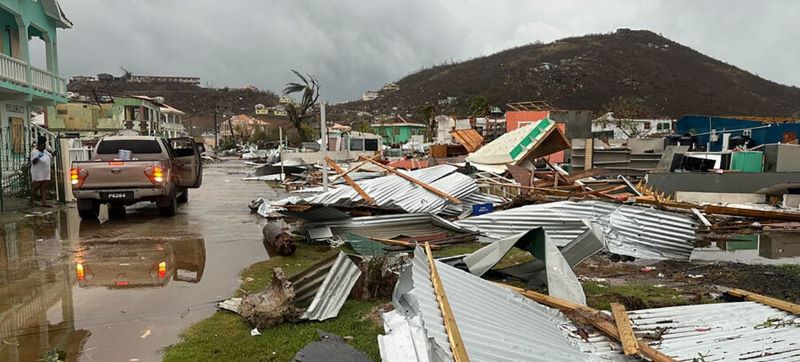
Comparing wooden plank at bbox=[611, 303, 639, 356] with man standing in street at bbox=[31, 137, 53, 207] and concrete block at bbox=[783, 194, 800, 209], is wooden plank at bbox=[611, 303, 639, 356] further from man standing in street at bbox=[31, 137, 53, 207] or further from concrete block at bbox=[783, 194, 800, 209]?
man standing in street at bbox=[31, 137, 53, 207]

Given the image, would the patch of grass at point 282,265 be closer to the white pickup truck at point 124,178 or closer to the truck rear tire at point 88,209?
the white pickup truck at point 124,178

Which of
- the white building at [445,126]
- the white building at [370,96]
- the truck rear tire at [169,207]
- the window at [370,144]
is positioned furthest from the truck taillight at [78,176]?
the white building at [370,96]

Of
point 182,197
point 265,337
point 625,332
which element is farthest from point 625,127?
point 265,337

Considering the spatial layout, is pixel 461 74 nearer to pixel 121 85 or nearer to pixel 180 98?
pixel 180 98

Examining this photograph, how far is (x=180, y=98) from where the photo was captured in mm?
94375

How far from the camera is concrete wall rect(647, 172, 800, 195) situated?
13984mm

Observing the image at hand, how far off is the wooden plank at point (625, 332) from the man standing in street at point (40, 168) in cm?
1345

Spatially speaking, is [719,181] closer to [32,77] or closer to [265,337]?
[265,337]

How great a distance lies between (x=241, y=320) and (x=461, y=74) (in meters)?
94.5

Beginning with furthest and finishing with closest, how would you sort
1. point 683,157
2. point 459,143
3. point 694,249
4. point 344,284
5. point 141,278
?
1. point 459,143
2. point 683,157
3. point 694,249
4. point 141,278
5. point 344,284

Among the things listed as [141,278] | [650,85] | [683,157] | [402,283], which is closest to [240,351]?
[402,283]

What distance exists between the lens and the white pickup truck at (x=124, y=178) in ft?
35.1

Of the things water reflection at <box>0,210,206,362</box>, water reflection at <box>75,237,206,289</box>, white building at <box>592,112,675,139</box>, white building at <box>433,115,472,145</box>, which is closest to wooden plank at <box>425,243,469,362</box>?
water reflection at <box>0,210,206,362</box>

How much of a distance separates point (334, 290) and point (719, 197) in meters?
12.9
